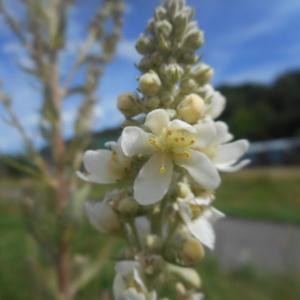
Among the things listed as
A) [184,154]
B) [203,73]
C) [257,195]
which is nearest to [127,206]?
[184,154]

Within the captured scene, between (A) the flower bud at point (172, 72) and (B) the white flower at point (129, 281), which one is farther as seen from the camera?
(A) the flower bud at point (172, 72)

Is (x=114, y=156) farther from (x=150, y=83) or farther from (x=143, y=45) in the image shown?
(x=143, y=45)

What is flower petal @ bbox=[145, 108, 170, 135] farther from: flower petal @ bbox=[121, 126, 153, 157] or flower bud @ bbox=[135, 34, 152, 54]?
flower bud @ bbox=[135, 34, 152, 54]

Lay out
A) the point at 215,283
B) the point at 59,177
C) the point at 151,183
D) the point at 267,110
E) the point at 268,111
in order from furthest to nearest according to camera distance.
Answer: the point at 267,110
the point at 268,111
the point at 215,283
the point at 59,177
the point at 151,183

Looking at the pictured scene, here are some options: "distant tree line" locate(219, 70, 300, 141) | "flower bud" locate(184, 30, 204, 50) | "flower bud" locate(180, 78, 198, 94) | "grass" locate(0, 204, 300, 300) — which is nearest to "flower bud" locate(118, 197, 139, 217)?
"flower bud" locate(180, 78, 198, 94)

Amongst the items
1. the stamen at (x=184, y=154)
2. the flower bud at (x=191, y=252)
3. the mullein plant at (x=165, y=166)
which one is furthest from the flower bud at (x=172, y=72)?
the flower bud at (x=191, y=252)

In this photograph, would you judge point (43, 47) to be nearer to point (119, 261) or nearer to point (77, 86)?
point (77, 86)

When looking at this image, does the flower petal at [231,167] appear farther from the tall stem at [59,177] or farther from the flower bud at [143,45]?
the tall stem at [59,177]
